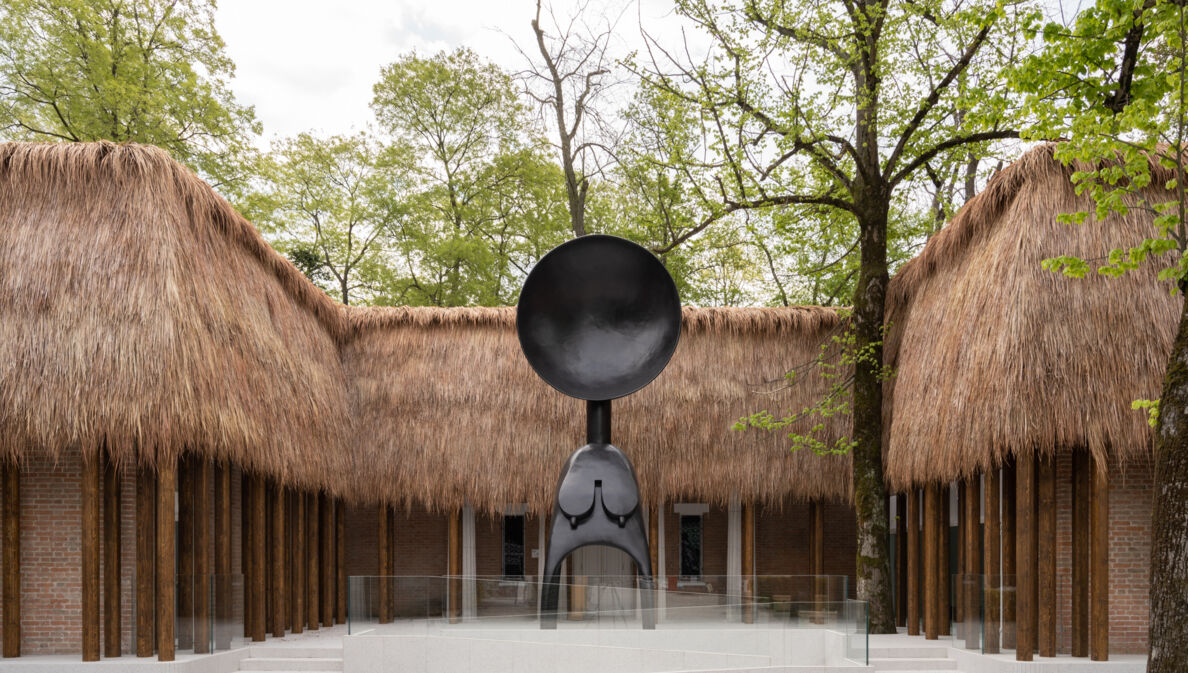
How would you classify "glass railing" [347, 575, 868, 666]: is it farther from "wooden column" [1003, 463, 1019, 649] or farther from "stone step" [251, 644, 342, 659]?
"wooden column" [1003, 463, 1019, 649]

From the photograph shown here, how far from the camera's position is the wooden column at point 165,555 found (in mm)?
9469

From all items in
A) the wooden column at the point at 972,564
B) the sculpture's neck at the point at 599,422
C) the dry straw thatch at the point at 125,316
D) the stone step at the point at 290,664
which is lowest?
the stone step at the point at 290,664

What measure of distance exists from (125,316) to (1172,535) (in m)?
8.73

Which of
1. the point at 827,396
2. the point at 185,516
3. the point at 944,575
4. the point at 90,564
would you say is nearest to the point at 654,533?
the point at 827,396

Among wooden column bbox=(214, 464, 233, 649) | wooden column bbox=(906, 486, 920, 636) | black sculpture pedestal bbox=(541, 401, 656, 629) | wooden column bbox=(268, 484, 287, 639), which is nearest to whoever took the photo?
wooden column bbox=(214, 464, 233, 649)

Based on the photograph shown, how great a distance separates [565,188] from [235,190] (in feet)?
25.6

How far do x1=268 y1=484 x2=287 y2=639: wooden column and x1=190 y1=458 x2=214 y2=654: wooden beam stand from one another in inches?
54.5

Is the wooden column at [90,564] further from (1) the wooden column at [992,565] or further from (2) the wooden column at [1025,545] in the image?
(2) the wooden column at [1025,545]

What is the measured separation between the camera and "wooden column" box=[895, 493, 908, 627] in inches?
549

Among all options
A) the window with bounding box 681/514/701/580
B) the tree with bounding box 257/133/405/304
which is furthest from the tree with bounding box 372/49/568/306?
the window with bounding box 681/514/701/580

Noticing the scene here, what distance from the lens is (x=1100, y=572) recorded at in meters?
9.60

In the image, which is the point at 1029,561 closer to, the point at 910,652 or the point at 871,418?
the point at 910,652

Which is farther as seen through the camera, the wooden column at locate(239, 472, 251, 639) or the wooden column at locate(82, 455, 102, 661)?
the wooden column at locate(239, 472, 251, 639)

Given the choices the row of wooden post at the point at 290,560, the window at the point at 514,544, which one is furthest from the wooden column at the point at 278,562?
the window at the point at 514,544
